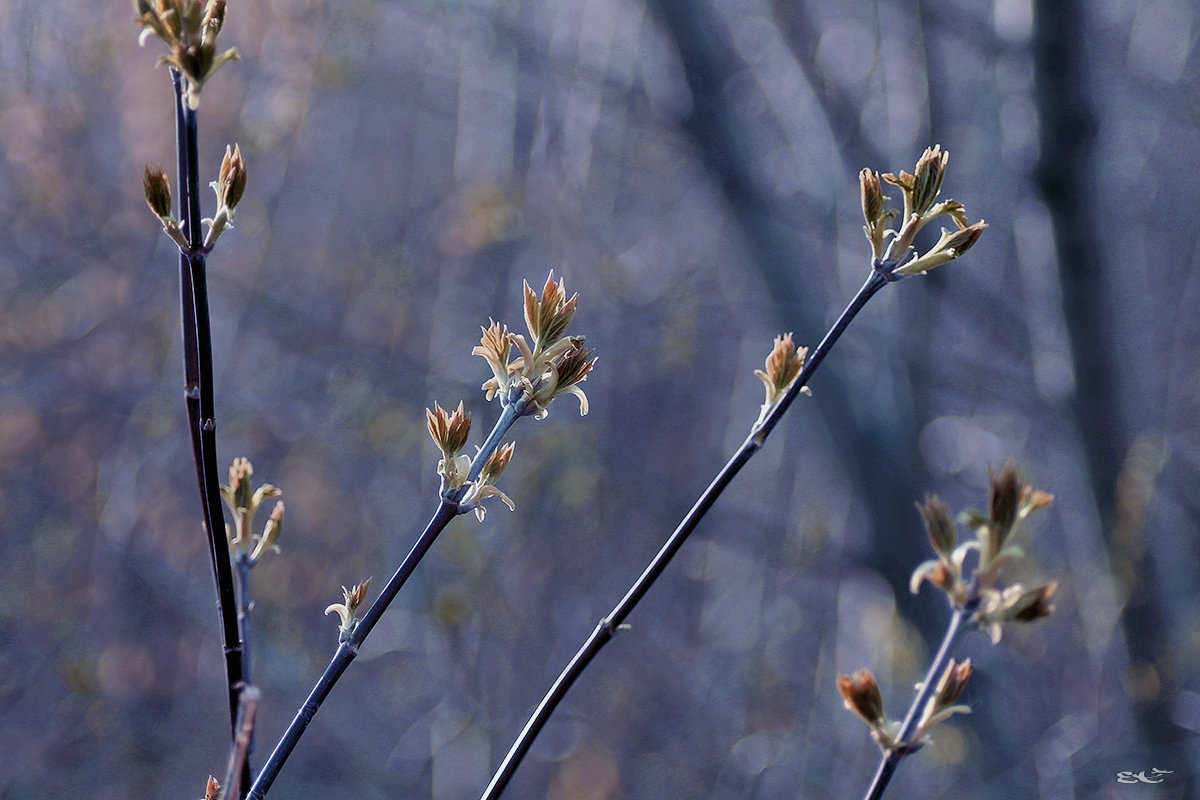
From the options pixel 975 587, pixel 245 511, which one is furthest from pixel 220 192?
pixel 975 587

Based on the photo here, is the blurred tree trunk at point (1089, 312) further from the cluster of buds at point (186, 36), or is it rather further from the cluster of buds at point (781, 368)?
the cluster of buds at point (186, 36)

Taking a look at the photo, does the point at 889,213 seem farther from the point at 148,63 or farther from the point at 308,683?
the point at 148,63

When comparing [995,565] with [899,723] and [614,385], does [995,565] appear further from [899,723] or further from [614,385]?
[614,385]

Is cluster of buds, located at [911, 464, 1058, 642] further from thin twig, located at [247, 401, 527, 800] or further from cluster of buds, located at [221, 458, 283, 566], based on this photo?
cluster of buds, located at [221, 458, 283, 566]

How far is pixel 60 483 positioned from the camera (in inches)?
187

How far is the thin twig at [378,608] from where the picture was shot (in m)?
0.68

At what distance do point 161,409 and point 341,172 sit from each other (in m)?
2.15

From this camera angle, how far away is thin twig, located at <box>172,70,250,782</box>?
589mm

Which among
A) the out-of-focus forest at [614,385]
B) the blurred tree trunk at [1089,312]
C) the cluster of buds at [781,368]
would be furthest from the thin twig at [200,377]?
the blurred tree trunk at [1089,312]

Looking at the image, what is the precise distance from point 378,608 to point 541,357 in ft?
0.77

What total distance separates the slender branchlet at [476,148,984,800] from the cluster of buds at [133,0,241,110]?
27cm

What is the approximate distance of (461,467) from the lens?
2.34ft

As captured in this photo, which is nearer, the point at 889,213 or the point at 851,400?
the point at 889,213

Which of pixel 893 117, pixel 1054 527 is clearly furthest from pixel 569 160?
pixel 1054 527
